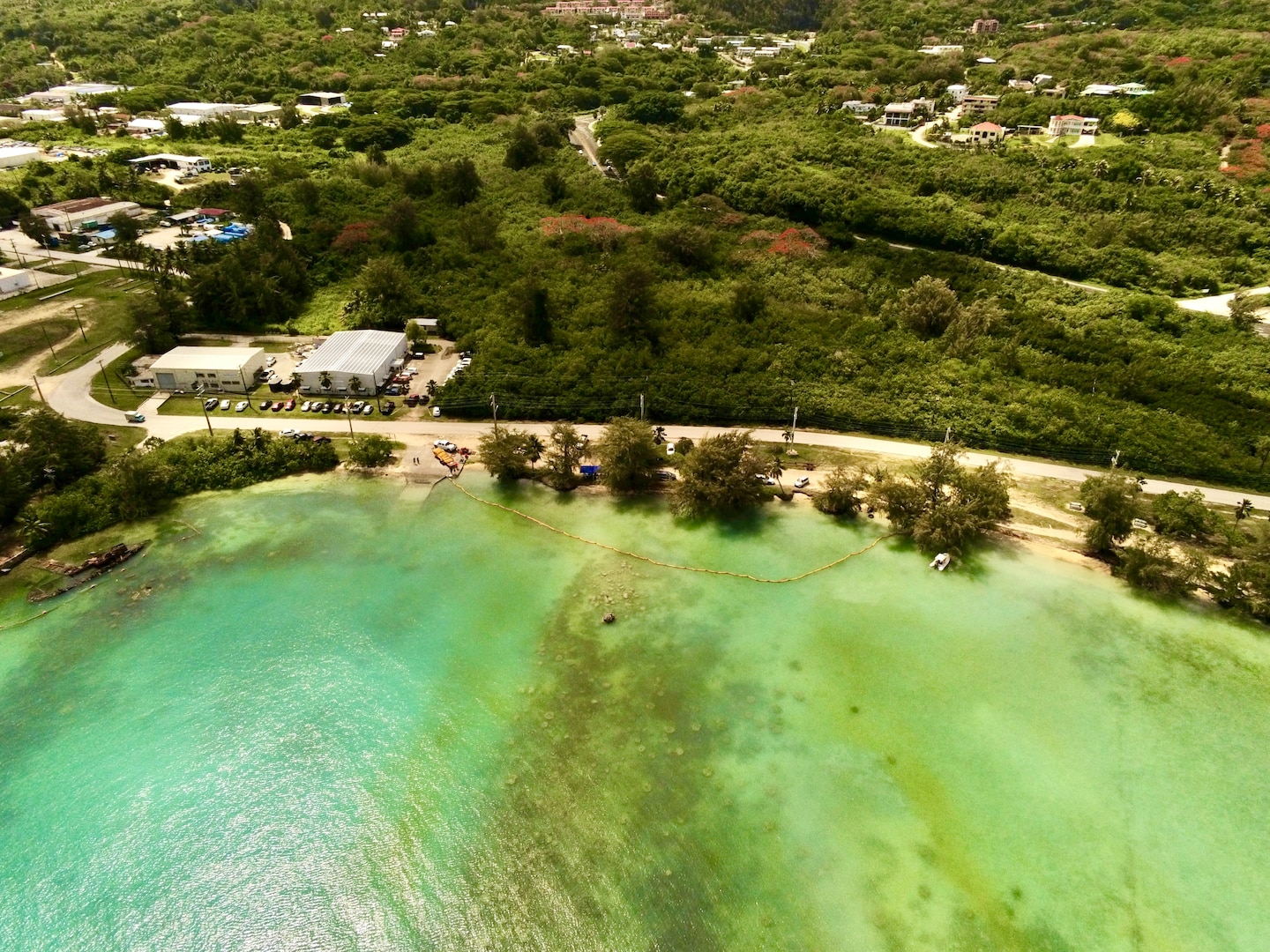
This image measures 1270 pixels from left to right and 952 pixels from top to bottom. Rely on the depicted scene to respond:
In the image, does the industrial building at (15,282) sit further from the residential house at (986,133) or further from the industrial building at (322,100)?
the residential house at (986,133)

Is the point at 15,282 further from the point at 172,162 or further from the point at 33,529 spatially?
the point at 33,529

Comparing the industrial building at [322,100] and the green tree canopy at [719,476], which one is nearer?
the green tree canopy at [719,476]

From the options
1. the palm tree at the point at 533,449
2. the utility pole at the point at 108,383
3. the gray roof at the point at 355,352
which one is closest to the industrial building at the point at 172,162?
the utility pole at the point at 108,383

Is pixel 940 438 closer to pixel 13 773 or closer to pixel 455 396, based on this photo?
pixel 455 396

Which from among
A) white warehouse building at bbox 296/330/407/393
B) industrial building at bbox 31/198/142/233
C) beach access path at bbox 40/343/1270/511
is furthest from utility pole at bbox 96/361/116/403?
industrial building at bbox 31/198/142/233

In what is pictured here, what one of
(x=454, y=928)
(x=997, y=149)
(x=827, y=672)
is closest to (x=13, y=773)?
(x=454, y=928)

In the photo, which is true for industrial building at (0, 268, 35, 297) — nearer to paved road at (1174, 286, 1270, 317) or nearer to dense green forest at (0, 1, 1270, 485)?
dense green forest at (0, 1, 1270, 485)
